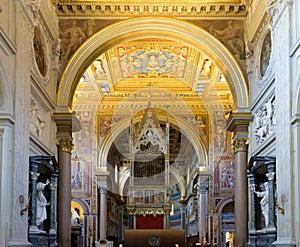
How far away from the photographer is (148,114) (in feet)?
99.7

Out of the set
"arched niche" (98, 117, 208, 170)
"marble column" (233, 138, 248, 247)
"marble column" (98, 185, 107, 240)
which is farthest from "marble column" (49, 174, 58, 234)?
"arched niche" (98, 117, 208, 170)

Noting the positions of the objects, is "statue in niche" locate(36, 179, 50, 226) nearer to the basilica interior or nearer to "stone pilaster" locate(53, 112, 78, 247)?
the basilica interior

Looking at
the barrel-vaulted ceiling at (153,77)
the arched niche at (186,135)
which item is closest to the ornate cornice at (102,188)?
the arched niche at (186,135)

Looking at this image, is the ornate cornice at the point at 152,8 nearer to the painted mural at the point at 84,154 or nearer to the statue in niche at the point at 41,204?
the statue in niche at the point at 41,204

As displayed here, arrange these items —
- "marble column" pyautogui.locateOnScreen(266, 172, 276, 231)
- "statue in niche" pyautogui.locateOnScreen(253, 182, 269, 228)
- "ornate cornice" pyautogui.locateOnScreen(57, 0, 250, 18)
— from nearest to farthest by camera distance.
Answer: "marble column" pyautogui.locateOnScreen(266, 172, 276, 231) → "statue in niche" pyautogui.locateOnScreen(253, 182, 269, 228) → "ornate cornice" pyautogui.locateOnScreen(57, 0, 250, 18)

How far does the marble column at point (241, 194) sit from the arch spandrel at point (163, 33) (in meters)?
1.24

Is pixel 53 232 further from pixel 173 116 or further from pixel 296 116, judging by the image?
pixel 173 116

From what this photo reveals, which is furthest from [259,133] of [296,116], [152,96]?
[152,96]

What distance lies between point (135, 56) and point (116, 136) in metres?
6.51

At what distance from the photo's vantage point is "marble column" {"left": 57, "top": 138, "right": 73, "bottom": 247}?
1913 centimetres

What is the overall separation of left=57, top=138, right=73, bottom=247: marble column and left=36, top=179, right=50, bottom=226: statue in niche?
97.3 inches

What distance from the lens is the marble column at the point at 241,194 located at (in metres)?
19.2

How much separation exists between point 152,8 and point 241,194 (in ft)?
19.9

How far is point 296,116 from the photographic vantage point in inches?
526
